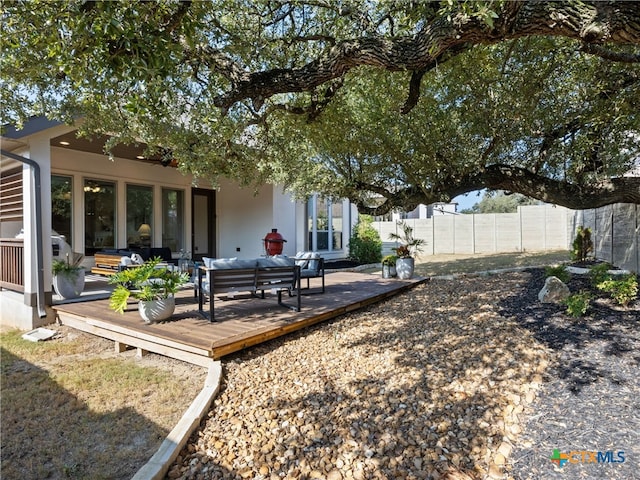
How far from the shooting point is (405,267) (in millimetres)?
9047

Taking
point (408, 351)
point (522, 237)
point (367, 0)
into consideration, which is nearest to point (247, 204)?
point (367, 0)

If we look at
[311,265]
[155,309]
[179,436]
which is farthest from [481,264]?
[179,436]

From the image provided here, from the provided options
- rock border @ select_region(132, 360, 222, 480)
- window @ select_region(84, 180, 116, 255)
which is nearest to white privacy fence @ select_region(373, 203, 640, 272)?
window @ select_region(84, 180, 116, 255)

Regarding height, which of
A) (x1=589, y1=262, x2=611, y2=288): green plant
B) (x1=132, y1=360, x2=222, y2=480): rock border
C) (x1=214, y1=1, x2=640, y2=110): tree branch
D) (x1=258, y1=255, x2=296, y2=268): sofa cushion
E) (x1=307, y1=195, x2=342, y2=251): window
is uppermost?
(x1=214, y1=1, x2=640, y2=110): tree branch

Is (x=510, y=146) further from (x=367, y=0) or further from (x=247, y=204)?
(x=247, y=204)

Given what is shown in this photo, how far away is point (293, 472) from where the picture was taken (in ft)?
8.53

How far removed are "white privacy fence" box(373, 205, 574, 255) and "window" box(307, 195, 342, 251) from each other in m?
5.11

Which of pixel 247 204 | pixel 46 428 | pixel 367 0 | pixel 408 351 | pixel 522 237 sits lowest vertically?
pixel 46 428

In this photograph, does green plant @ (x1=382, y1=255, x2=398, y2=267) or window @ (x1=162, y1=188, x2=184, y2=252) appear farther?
window @ (x1=162, y1=188, x2=184, y2=252)

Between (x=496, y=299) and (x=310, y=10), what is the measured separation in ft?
18.6

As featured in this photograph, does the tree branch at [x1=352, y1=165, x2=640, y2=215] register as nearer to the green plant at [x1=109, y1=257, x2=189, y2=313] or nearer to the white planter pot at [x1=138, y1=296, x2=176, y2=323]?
Answer: the green plant at [x1=109, y1=257, x2=189, y2=313]

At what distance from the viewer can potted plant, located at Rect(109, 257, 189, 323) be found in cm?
495

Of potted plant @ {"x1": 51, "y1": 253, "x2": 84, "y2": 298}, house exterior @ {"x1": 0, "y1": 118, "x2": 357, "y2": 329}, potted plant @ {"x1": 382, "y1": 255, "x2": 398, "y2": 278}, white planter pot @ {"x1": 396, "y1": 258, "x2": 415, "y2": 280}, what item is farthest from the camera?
potted plant @ {"x1": 382, "y1": 255, "x2": 398, "y2": 278}

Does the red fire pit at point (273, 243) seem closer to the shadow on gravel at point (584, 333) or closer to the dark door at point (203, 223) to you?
the dark door at point (203, 223)
